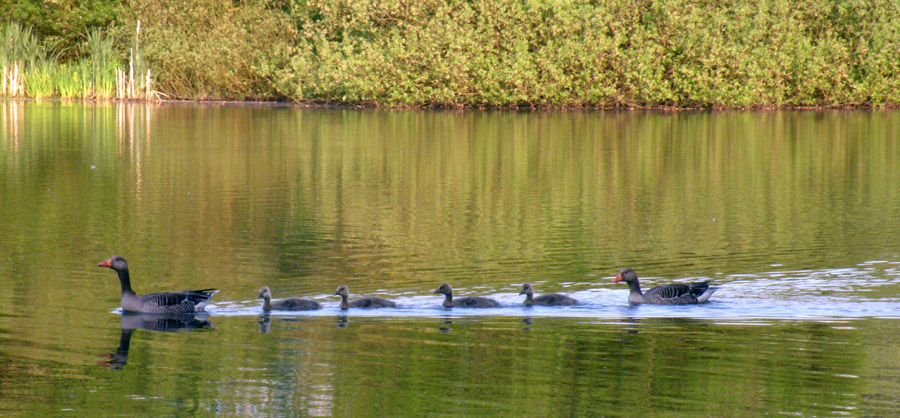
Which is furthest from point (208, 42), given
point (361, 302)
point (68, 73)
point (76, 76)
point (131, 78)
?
point (361, 302)

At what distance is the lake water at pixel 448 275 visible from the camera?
1023 cm

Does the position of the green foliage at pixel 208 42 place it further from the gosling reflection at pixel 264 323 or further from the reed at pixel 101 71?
the gosling reflection at pixel 264 323

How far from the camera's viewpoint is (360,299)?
13.9 m

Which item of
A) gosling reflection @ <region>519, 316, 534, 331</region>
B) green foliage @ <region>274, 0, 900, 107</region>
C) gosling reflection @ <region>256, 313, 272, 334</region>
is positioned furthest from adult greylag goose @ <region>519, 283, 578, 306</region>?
green foliage @ <region>274, 0, 900, 107</region>

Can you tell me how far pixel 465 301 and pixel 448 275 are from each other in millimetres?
2312

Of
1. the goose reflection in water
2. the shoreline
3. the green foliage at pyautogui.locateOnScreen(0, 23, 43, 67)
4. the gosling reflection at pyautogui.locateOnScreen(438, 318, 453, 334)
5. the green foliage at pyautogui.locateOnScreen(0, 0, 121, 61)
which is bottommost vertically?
the gosling reflection at pyautogui.locateOnScreen(438, 318, 453, 334)

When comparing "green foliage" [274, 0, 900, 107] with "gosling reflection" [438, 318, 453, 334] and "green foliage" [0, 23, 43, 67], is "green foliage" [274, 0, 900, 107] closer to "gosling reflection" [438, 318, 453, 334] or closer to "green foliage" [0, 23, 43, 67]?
"green foliage" [0, 23, 43, 67]

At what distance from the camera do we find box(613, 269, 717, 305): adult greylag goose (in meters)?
14.1

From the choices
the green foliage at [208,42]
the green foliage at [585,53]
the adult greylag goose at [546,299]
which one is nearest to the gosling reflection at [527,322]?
the adult greylag goose at [546,299]

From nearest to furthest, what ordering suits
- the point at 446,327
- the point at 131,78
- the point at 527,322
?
the point at 446,327 → the point at 527,322 → the point at 131,78

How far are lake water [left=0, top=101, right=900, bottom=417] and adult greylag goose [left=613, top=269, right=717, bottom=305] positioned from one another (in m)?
0.15

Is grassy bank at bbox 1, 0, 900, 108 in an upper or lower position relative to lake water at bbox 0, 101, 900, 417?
upper

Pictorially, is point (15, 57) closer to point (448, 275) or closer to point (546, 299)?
point (448, 275)

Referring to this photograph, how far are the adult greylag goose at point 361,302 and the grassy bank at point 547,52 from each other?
145 feet
